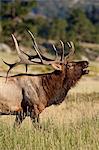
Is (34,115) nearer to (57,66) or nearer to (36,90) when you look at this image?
(36,90)

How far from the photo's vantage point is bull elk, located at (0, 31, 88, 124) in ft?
38.6

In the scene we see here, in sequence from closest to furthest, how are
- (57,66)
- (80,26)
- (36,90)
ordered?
(36,90)
(57,66)
(80,26)

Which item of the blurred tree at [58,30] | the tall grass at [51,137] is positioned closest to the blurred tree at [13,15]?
the blurred tree at [58,30]

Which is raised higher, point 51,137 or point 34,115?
point 34,115

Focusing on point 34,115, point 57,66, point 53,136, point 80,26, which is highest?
point 80,26

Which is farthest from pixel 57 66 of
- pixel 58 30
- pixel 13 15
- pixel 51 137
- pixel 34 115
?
pixel 58 30

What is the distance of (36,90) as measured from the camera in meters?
12.2

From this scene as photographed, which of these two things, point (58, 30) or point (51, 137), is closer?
point (51, 137)

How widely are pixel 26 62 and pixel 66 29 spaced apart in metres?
108

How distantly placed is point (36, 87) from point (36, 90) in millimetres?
74

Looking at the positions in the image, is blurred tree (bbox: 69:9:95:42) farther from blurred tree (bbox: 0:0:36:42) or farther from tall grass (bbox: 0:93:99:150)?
tall grass (bbox: 0:93:99:150)

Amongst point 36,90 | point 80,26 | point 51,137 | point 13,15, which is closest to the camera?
point 51,137

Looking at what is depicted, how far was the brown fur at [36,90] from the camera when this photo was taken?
11773mm

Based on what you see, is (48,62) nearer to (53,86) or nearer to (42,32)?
(53,86)
